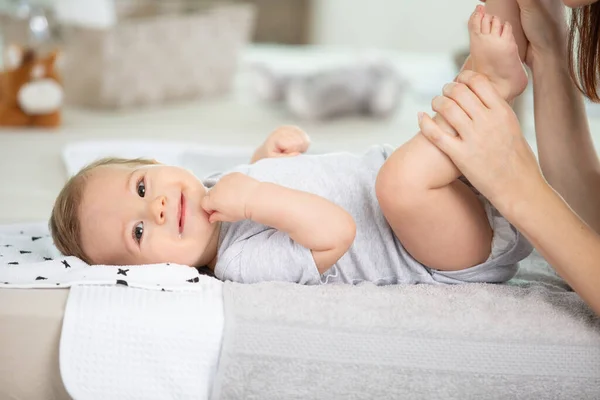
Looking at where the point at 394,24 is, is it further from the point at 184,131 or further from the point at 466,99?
the point at 466,99

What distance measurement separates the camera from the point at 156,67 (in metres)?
2.69

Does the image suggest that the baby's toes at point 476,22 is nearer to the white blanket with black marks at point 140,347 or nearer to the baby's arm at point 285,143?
the baby's arm at point 285,143

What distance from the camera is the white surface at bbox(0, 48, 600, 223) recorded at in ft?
5.99

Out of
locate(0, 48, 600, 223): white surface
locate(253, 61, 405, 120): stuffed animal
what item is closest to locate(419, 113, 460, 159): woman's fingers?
locate(0, 48, 600, 223): white surface

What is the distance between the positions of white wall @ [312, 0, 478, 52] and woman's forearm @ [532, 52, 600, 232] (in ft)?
8.70

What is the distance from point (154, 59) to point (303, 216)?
1.75 m

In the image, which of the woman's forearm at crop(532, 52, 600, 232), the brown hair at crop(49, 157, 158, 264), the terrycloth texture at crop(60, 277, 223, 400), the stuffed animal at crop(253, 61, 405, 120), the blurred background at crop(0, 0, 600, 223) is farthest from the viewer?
the stuffed animal at crop(253, 61, 405, 120)

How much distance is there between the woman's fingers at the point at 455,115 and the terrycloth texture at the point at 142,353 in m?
0.41

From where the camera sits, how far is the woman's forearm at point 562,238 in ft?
A: 3.26

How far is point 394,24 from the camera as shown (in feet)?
13.6

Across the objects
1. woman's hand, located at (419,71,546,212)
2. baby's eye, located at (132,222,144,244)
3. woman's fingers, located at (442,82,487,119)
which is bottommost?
baby's eye, located at (132,222,144,244)

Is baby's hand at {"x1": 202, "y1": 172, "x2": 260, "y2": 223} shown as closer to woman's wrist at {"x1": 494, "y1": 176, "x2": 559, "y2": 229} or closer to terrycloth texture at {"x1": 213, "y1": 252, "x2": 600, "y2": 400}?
terrycloth texture at {"x1": 213, "y1": 252, "x2": 600, "y2": 400}

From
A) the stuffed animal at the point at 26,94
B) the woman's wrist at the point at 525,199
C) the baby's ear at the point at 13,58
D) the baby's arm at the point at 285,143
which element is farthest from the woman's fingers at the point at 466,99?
the baby's ear at the point at 13,58

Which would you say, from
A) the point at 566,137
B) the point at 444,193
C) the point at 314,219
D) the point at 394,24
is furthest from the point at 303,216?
the point at 394,24
